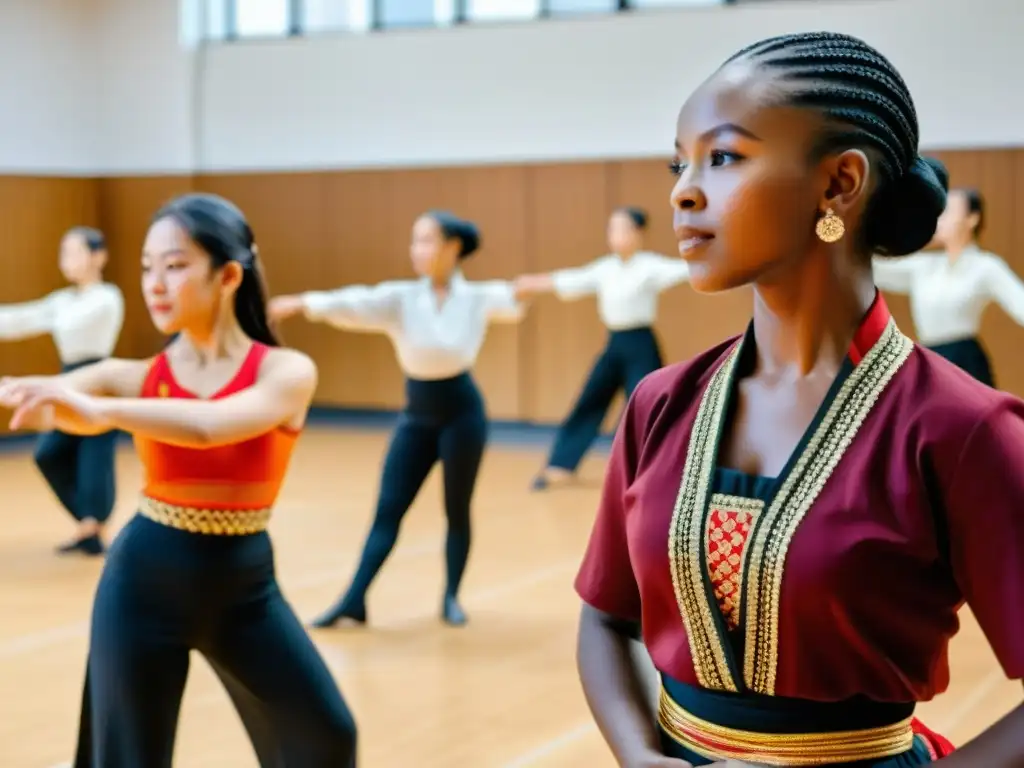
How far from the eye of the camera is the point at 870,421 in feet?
4.72

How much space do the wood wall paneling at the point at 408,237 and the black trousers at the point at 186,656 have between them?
8.60m

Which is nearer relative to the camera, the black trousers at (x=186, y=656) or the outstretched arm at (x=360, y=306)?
the black trousers at (x=186, y=656)

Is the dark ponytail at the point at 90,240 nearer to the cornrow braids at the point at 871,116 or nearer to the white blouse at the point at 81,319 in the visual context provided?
the white blouse at the point at 81,319

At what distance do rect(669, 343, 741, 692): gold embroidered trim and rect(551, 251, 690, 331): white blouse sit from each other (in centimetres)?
814

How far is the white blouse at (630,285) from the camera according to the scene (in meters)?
9.78

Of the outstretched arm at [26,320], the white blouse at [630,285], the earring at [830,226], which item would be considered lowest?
the white blouse at [630,285]

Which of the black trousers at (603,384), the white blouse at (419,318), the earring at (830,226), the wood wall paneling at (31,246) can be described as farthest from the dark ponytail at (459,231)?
the wood wall paneling at (31,246)

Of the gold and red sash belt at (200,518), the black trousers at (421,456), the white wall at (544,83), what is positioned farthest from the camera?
the white wall at (544,83)

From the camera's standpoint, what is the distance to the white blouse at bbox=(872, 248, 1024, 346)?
25.3 feet

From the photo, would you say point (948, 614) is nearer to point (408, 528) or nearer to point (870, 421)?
point (870, 421)

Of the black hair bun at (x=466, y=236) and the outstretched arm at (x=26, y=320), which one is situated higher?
the black hair bun at (x=466, y=236)

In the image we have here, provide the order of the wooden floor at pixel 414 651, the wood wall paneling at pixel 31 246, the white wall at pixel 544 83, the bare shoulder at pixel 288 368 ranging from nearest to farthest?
the bare shoulder at pixel 288 368
the wooden floor at pixel 414 651
the white wall at pixel 544 83
the wood wall paneling at pixel 31 246

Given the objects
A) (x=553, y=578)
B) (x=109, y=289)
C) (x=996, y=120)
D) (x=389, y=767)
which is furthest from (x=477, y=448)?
(x=996, y=120)

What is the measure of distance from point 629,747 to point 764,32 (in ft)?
34.6
